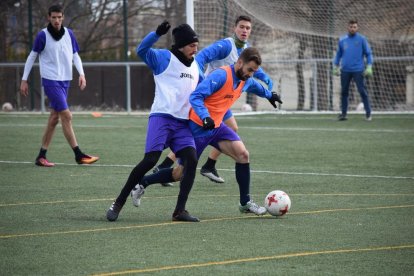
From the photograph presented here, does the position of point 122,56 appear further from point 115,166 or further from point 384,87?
point 115,166

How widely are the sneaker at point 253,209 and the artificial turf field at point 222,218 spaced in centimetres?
6

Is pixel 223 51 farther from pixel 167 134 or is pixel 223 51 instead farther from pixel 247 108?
pixel 247 108

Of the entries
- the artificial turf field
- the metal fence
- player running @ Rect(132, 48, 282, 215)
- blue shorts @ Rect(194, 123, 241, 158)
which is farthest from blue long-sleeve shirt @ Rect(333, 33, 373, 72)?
blue shorts @ Rect(194, 123, 241, 158)

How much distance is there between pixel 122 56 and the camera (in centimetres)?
2661

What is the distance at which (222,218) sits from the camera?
26.6 ft

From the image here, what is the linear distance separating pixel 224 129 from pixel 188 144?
0.52 m

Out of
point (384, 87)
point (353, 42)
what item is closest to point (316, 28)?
point (353, 42)

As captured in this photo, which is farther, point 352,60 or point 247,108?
point 247,108

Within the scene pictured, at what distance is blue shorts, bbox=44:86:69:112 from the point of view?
12453mm

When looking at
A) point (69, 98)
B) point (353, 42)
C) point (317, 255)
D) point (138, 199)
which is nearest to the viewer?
point (317, 255)

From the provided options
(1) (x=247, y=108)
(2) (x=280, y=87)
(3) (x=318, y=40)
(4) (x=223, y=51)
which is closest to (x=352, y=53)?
(3) (x=318, y=40)

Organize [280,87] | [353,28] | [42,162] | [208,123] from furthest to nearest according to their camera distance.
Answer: [280,87]
[353,28]
[42,162]
[208,123]

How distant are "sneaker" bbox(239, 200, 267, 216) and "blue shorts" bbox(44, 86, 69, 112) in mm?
4714

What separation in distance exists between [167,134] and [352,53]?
499 inches
